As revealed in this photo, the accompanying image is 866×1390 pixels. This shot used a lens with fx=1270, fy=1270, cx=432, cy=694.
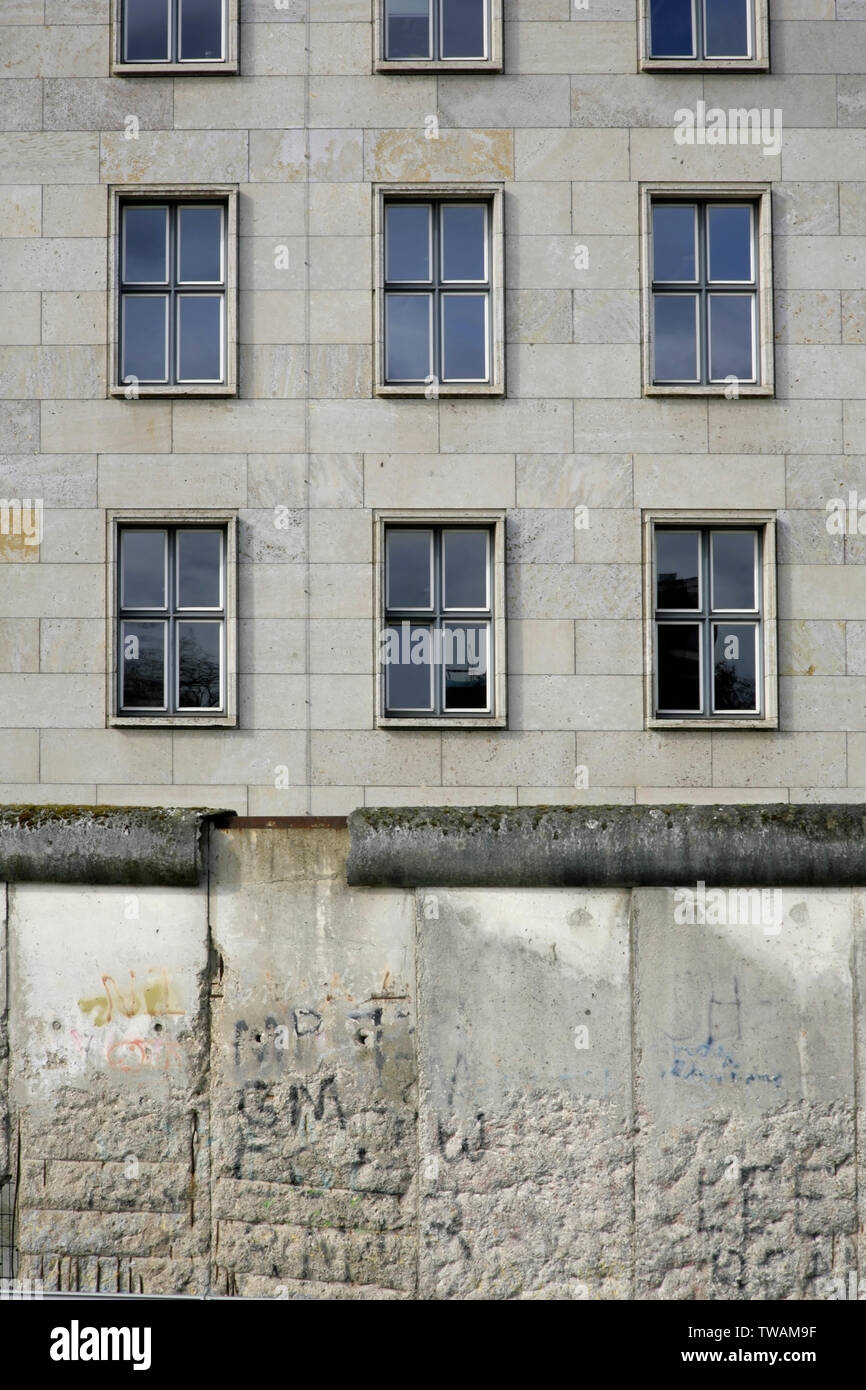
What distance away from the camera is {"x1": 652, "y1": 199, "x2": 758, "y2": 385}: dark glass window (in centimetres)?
1627

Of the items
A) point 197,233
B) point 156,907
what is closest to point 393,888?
point 156,907

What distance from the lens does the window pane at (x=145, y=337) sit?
16.2m

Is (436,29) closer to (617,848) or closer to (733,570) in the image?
(733,570)

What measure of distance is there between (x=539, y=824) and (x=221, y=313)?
40.7 ft

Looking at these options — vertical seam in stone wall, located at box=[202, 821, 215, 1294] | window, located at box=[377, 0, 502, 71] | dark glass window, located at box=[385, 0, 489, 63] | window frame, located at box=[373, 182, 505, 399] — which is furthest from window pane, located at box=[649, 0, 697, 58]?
vertical seam in stone wall, located at box=[202, 821, 215, 1294]

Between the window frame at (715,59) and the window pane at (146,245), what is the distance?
6.39 meters

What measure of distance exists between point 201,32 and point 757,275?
25.4 ft

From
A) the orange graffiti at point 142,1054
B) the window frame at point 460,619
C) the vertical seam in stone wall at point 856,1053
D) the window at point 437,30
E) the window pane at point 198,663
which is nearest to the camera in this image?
the vertical seam in stone wall at point 856,1053

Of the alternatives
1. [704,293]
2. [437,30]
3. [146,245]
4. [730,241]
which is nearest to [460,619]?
[704,293]

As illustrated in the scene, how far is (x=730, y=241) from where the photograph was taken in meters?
16.3

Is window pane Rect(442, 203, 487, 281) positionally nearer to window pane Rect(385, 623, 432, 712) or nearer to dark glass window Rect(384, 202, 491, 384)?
dark glass window Rect(384, 202, 491, 384)

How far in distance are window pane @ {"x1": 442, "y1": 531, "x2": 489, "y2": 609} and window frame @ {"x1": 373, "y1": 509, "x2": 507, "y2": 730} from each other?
121 mm

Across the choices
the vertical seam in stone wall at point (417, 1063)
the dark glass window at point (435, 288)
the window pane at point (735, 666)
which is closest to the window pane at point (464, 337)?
the dark glass window at point (435, 288)

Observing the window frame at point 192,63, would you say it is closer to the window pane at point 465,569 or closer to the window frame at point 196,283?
the window frame at point 196,283
